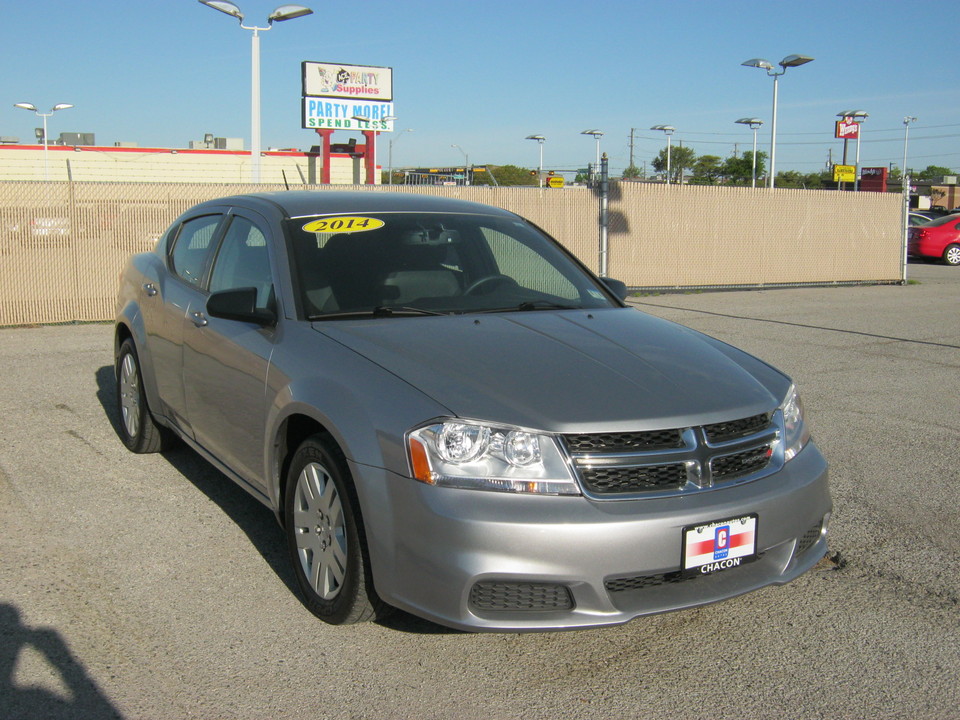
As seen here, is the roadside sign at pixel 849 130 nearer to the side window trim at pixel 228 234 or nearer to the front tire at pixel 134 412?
the front tire at pixel 134 412

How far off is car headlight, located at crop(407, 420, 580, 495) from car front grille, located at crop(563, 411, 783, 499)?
77 mm

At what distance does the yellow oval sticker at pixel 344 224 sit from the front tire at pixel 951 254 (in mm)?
26825

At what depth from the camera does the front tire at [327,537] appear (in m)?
3.34

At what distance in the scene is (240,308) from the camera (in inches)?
159

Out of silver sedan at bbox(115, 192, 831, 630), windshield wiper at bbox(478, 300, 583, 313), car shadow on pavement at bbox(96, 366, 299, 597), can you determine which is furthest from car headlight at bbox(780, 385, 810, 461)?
car shadow on pavement at bbox(96, 366, 299, 597)

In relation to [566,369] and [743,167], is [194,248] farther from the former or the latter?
[743,167]

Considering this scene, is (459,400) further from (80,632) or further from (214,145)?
(214,145)

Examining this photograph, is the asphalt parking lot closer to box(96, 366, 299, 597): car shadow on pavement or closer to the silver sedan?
box(96, 366, 299, 597): car shadow on pavement

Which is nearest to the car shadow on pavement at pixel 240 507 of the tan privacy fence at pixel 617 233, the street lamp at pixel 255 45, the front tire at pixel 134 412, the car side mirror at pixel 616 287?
the front tire at pixel 134 412

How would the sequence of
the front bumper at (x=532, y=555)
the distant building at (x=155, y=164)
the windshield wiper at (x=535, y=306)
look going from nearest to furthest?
the front bumper at (x=532, y=555)
the windshield wiper at (x=535, y=306)
the distant building at (x=155, y=164)

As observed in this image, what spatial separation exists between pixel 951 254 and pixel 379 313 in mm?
27361

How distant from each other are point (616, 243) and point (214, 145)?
47891 mm

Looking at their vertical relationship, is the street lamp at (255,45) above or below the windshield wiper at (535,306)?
above

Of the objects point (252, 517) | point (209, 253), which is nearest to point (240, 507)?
point (252, 517)
